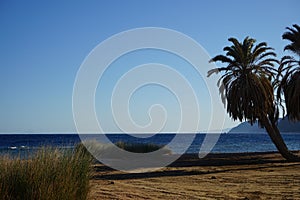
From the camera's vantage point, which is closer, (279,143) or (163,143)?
(279,143)

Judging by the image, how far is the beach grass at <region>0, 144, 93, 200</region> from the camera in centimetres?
748

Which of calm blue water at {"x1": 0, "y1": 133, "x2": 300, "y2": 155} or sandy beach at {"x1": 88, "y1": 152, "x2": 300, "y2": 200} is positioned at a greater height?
calm blue water at {"x1": 0, "y1": 133, "x2": 300, "y2": 155}

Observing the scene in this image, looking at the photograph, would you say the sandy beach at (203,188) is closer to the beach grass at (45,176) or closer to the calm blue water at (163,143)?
the beach grass at (45,176)

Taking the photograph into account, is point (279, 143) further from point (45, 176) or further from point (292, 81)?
point (45, 176)

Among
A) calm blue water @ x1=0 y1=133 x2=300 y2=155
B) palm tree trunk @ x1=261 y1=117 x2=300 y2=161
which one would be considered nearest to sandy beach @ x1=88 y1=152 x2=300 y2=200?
calm blue water @ x1=0 y1=133 x2=300 y2=155

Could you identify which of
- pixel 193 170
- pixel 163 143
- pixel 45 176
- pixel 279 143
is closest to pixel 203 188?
pixel 45 176

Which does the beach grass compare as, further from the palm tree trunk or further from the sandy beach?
the palm tree trunk

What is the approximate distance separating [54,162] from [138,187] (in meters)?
5.34

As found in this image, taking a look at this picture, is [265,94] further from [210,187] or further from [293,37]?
[210,187]

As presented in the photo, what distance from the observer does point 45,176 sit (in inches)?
304

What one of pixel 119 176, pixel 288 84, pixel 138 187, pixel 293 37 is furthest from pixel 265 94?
pixel 138 187

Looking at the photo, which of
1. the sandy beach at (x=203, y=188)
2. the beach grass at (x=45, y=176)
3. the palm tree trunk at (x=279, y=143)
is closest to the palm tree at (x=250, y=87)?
the palm tree trunk at (x=279, y=143)

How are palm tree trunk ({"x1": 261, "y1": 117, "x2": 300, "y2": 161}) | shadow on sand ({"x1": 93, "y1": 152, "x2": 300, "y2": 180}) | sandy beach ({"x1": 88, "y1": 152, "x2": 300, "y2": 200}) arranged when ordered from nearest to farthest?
sandy beach ({"x1": 88, "y1": 152, "x2": 300, "y2": 200}) → shadow on sand ({"x1": 93, "y1": 152, "x2": 300, "y2": 180}) → palm tree trunk ({"x1": 261, "y1": 117, "x2": 300, "y2": 161})

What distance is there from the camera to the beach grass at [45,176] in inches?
294
